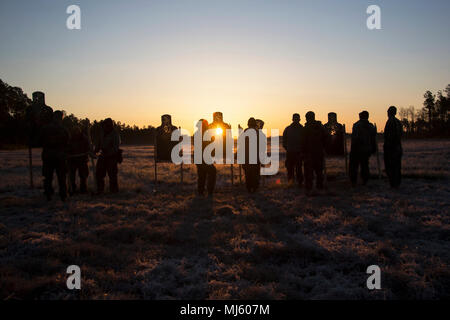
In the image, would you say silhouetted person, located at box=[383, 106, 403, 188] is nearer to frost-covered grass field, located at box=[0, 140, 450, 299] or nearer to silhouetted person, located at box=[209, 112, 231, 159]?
frost-covered grass field, located at box=[0, 140, 450, 299]

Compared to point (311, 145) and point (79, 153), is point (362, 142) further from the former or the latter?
point (79, 153)

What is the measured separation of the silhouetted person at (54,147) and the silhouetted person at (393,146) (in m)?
10.6

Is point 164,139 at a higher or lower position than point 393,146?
higher

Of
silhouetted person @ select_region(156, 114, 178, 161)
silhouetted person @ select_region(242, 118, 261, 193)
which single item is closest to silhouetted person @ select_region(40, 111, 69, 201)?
silhouetted person @ select_region(156, 114, 178, 161)

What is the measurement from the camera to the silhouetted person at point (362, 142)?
456 inches

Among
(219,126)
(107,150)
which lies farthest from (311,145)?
(107,150)

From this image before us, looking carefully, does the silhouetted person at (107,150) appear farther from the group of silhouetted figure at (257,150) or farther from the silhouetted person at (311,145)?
the silhouetted person at (311,145)

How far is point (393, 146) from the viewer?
11109mm

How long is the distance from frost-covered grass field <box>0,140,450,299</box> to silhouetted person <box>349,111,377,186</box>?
6.25 feet

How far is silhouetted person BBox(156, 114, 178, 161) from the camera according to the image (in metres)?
13.1

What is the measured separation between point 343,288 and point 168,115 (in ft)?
34.2

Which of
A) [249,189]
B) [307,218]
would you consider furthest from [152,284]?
[249,189]

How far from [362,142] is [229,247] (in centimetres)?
794

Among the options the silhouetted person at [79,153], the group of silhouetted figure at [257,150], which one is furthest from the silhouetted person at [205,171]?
the silhouetted person at [79,153]
